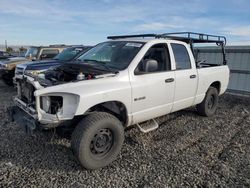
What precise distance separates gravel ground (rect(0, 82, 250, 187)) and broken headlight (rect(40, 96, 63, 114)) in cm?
87

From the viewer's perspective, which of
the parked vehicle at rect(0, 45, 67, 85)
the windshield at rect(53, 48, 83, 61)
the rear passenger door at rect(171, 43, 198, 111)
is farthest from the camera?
the parked vehicle at rect(0, 45, 67, 85)

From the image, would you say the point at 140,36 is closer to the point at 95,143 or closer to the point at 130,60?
the point at 130,60

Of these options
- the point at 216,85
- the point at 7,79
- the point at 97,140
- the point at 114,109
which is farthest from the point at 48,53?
the point at 97,140

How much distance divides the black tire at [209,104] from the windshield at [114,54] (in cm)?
260

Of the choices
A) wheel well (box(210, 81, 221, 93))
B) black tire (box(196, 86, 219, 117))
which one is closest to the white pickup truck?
black tire (box(196, 86, 219, 117))

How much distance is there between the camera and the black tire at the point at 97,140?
3629 mm

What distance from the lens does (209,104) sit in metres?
6.75

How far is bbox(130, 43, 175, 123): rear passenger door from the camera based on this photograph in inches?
171

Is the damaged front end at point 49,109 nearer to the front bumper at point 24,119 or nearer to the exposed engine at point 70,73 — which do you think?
the front bumper at point 24,119

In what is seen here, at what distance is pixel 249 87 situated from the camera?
9195 mm

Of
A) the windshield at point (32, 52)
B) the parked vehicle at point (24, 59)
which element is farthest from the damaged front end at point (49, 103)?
the windshield at point (32, 52)

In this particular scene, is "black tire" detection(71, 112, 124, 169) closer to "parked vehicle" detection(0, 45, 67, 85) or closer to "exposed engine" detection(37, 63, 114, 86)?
"exposed engine" detection(37, 63, 114, 86)

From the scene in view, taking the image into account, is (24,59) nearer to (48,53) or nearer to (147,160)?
(48,53)

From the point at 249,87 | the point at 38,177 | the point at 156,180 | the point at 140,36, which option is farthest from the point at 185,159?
the point at 249,87
